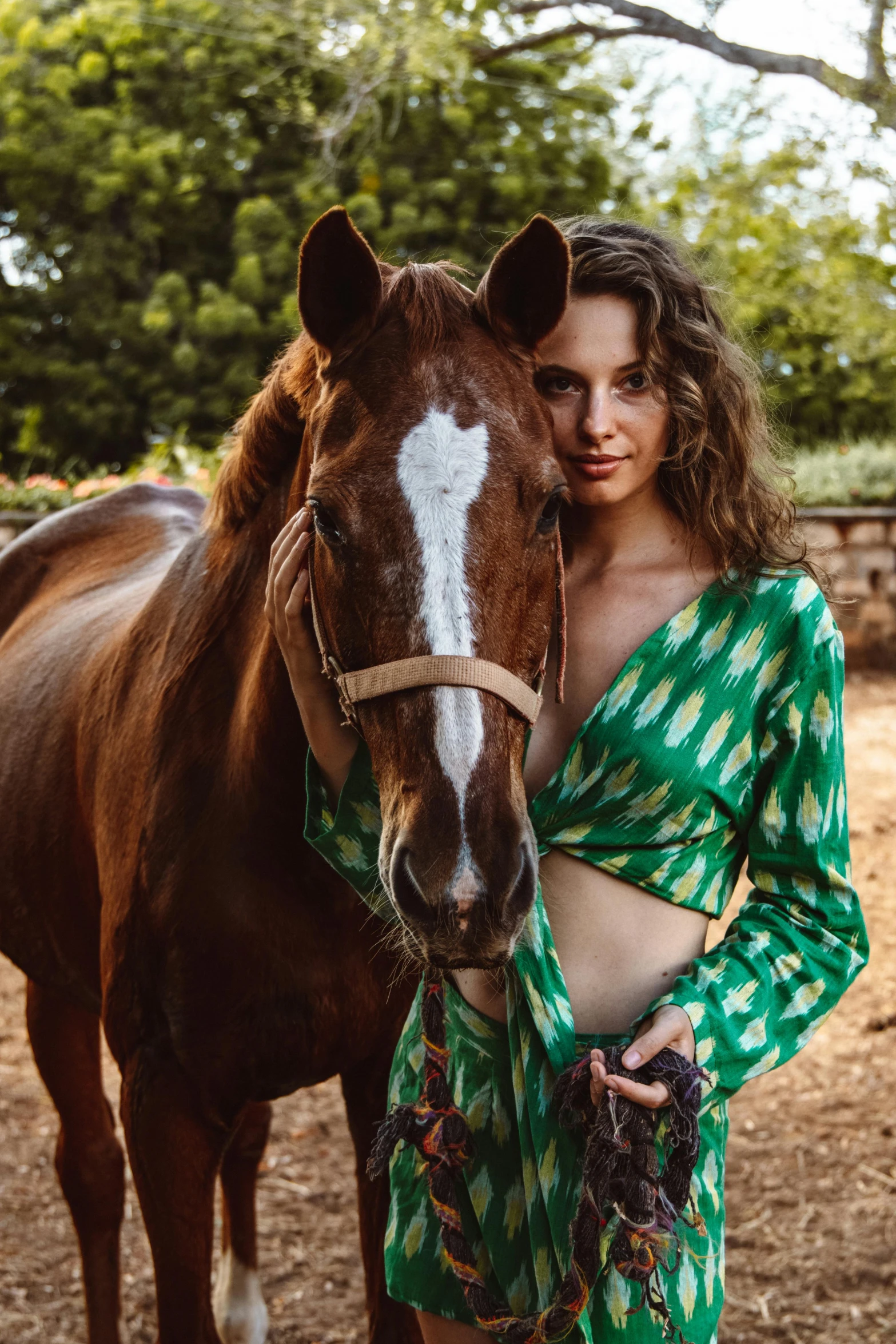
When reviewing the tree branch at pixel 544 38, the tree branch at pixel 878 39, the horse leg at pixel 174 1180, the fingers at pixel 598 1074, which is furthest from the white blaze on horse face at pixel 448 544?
the tree branch at pixel 544 38

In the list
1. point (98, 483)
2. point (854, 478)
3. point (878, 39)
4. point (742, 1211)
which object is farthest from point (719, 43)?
point (742, 1211)

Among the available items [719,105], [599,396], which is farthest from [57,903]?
[719,105]

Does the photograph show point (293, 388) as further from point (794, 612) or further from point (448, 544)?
point (794, 612)

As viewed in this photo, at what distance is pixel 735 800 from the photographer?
4.62 ft

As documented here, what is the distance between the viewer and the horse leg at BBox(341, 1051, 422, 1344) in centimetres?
214

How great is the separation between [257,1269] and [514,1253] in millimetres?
1984

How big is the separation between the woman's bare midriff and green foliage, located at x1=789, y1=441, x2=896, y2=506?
8.98m

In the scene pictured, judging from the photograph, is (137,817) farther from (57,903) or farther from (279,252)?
(279,252)

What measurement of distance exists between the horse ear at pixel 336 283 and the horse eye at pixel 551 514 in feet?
1.22

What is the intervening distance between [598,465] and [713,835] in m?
0.51

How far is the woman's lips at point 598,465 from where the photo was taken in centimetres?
150

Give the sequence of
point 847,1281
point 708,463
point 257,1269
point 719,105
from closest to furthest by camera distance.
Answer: point 708,463 → point 847,1281 → point 257,1269 → point 719,105

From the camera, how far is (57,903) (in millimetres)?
2527

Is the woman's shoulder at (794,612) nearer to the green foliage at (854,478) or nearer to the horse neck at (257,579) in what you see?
the horse neck at (257,579)
